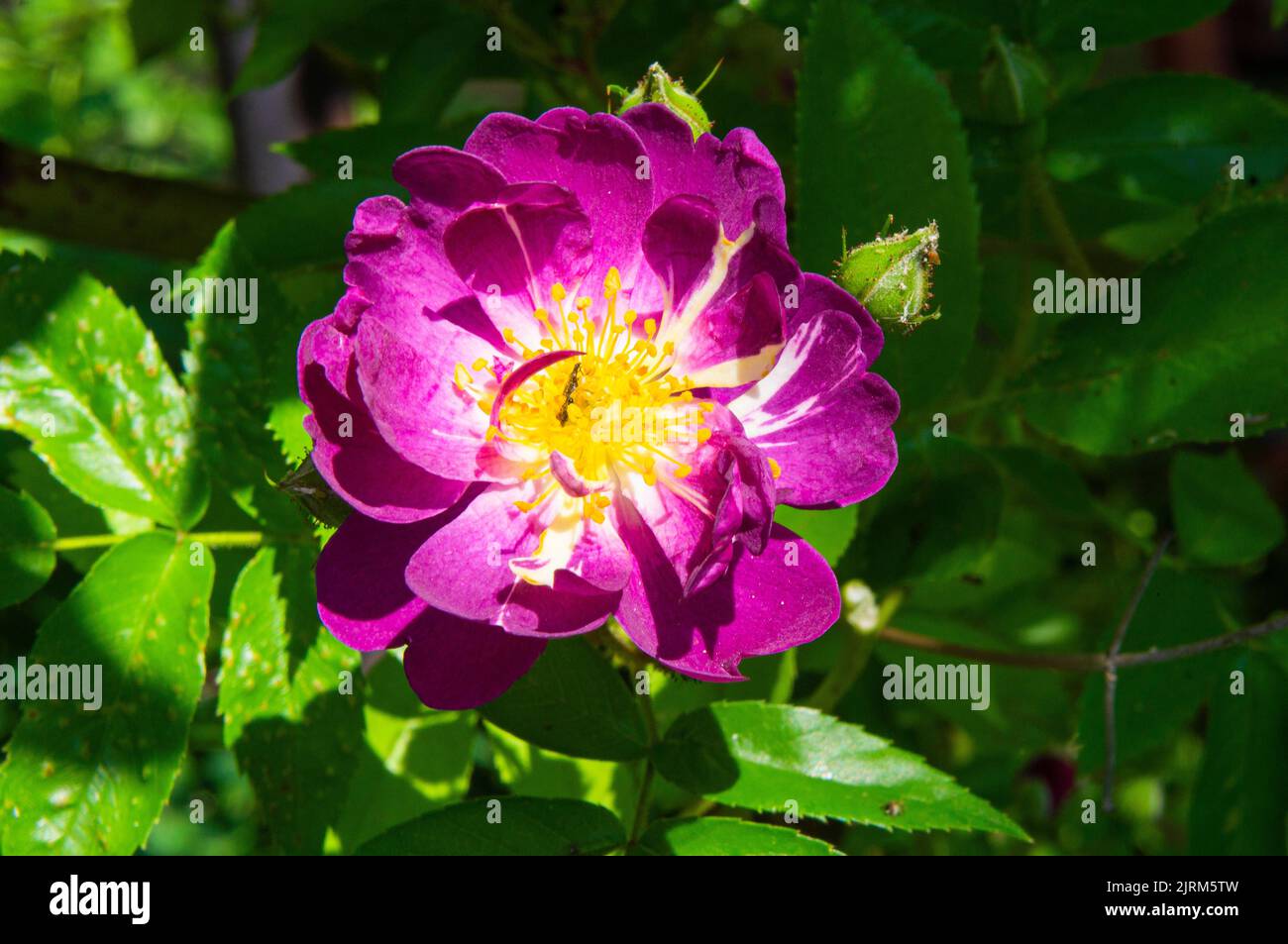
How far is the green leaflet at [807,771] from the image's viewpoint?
1013mm

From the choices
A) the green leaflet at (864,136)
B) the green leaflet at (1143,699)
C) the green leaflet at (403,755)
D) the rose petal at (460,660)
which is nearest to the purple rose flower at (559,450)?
the rose petal at (460,660)

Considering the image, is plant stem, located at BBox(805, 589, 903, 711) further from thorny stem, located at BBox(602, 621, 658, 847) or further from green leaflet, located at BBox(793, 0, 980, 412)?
green leaflet, located at BBox(793, 0, 980, 412)

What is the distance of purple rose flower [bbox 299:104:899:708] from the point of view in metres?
0.89

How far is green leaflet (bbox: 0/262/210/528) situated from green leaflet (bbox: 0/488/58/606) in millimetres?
45

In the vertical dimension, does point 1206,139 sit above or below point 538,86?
below

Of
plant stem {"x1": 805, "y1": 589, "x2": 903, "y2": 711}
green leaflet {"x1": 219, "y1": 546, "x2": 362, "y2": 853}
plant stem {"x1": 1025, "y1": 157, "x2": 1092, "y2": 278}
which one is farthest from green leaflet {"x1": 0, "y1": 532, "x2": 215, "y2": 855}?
plant stem {"x1": 1025, "y1": 157, "x2": 1092, "y2": 278}

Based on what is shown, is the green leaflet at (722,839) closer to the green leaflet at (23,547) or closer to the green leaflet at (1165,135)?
the green leaflet at (23,547)

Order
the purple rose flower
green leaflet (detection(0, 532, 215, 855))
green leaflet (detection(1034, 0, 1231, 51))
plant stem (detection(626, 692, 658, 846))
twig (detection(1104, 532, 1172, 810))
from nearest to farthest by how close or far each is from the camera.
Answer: the purple rose flower → green leaflet (detection(0, 532, 215, 855)) → plant stem (detection(626, 692, 658, 846)) → twig (detection(1104, 532, 1172, 810)) → green leaflet (detection(1034, 0, 1231, 51))

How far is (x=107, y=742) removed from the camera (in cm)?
102
